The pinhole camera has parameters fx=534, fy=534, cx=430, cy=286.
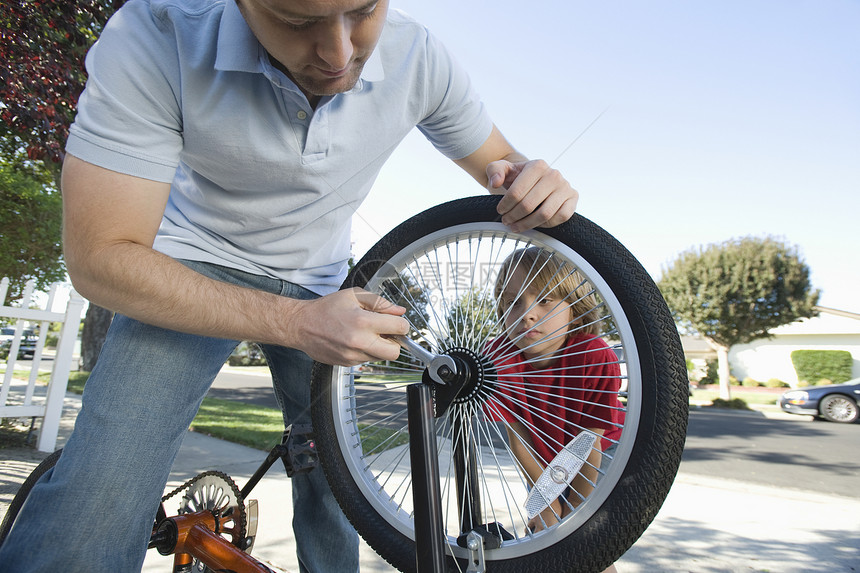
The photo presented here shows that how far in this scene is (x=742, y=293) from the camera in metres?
19.3

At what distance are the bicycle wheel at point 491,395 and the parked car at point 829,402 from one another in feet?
43.9

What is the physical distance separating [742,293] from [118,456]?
21.7 meters

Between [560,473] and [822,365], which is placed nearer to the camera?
[560,473]

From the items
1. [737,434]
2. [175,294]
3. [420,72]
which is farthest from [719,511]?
[737,434]

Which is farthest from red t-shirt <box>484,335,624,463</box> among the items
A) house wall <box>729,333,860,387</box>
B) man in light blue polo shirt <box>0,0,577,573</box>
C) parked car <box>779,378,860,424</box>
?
house wall <box>729,333,860,387</box>

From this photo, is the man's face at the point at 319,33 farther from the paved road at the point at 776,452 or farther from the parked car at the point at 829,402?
the parked car at the point at 829,402

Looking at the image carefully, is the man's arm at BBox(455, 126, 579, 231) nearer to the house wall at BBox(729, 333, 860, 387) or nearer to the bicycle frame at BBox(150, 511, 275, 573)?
the bicycle frame at BBox(150, 511, 275, 573)

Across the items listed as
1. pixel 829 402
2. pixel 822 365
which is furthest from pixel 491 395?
pixel 822 365

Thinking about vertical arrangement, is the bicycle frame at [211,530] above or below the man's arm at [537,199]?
below

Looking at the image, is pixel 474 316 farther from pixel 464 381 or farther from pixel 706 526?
pixel 706 526

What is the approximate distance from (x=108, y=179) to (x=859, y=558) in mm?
3815

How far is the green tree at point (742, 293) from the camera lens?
63.2ft

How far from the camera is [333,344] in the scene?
3.32 feet

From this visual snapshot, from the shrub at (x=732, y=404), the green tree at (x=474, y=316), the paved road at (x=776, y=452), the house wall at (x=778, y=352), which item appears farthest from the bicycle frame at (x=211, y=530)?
the house wall at (x=778, y=352)
